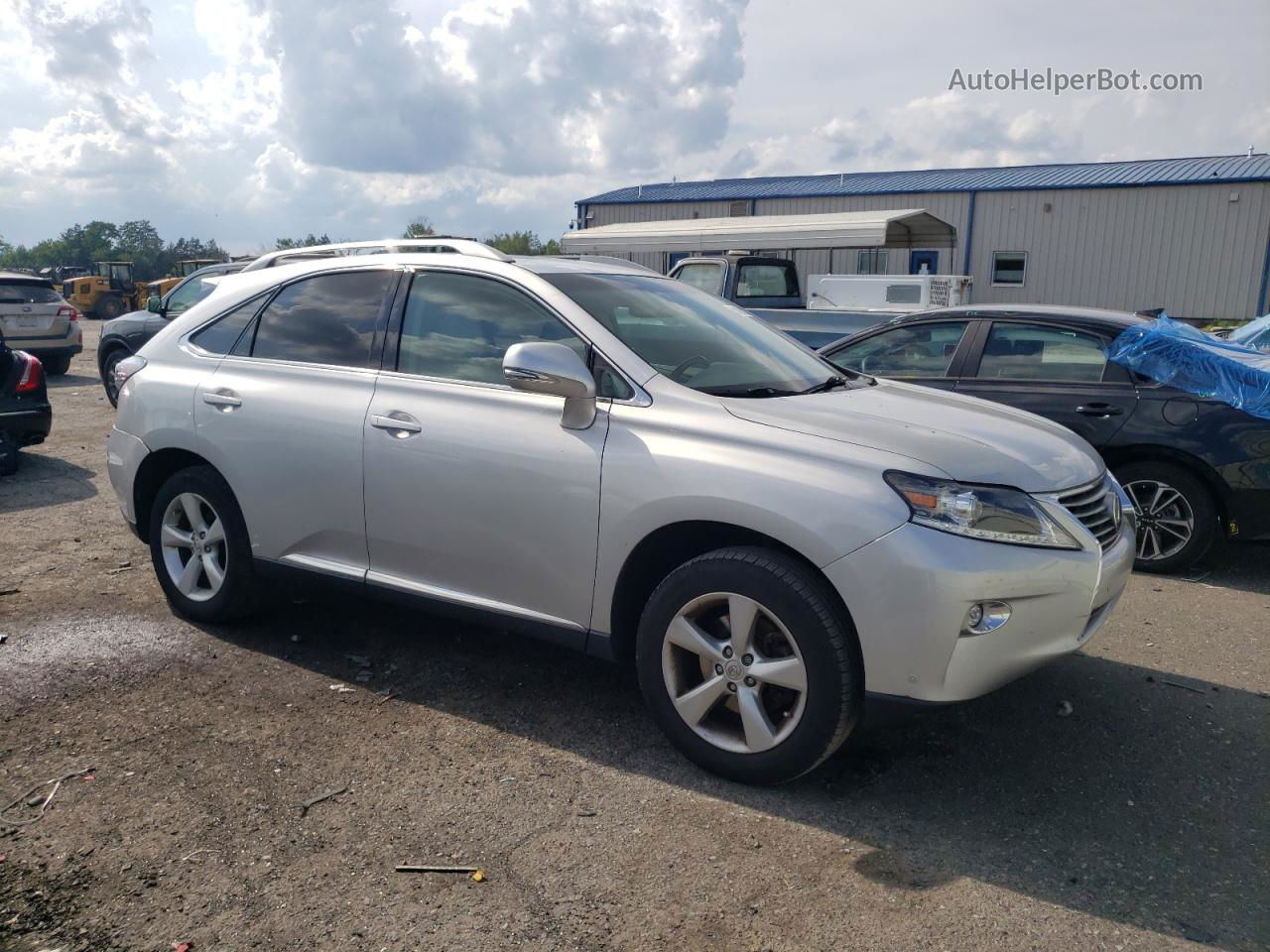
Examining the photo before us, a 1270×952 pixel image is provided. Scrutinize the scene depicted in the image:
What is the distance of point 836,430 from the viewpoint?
3.32 metres

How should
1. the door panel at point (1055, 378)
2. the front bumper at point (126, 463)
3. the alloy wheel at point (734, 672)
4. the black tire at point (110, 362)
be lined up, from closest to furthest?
1. the alloy wheel at point (734, 672)
2. the front bumper at point (126, 463)
3. the door panel at point (1055, 378)
4. the black tire at point (110, 362)

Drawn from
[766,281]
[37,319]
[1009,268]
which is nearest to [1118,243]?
[1009,268]

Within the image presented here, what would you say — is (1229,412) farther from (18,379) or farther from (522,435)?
(18,379)

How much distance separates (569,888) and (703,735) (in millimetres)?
760

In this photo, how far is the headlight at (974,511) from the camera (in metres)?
3.06

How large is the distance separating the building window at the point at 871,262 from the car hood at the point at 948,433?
15933mm

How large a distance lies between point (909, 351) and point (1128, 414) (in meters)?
1.52

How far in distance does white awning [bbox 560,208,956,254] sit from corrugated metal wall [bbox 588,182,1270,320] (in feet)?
27.4

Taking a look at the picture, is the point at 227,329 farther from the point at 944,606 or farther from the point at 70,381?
the point at 70,381

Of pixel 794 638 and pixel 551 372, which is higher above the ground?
pixel 551 372

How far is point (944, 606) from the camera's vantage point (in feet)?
9.73

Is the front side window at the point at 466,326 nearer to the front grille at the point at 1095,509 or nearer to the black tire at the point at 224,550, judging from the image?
the black tire at the point at 224,550

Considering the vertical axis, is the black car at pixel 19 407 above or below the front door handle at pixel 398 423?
below

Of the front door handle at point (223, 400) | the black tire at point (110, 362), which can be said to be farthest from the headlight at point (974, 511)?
the black tire at point (110, 362)
